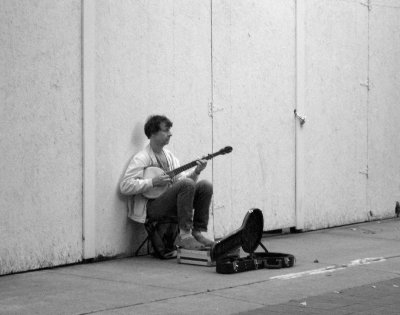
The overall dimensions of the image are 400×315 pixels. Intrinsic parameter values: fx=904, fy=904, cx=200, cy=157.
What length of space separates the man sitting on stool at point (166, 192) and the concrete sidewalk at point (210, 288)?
412 mm

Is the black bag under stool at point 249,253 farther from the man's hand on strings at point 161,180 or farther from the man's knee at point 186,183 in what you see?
the man's hand on strings at point 161,180

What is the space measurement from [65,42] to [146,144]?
4.73 ft

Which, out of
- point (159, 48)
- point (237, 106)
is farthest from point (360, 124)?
point (159, 48)

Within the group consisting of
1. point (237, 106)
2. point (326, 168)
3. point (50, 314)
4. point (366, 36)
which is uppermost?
point (366, 36)

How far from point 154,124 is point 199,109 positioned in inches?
41.0

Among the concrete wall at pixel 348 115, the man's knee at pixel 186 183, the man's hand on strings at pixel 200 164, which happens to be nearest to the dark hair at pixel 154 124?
the man's hand on strings at pixel 200 164

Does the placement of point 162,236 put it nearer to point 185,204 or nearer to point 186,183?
point 185,204

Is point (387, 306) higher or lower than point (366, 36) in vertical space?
lower

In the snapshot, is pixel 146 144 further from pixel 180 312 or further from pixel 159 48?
pixel 180 312

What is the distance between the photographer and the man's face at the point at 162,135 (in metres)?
8.62

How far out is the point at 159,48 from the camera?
9.05 meters

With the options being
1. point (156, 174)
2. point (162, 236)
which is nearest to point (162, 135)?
point (156, 174)

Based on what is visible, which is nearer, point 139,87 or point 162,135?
point 162,135

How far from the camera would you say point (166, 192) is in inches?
337
